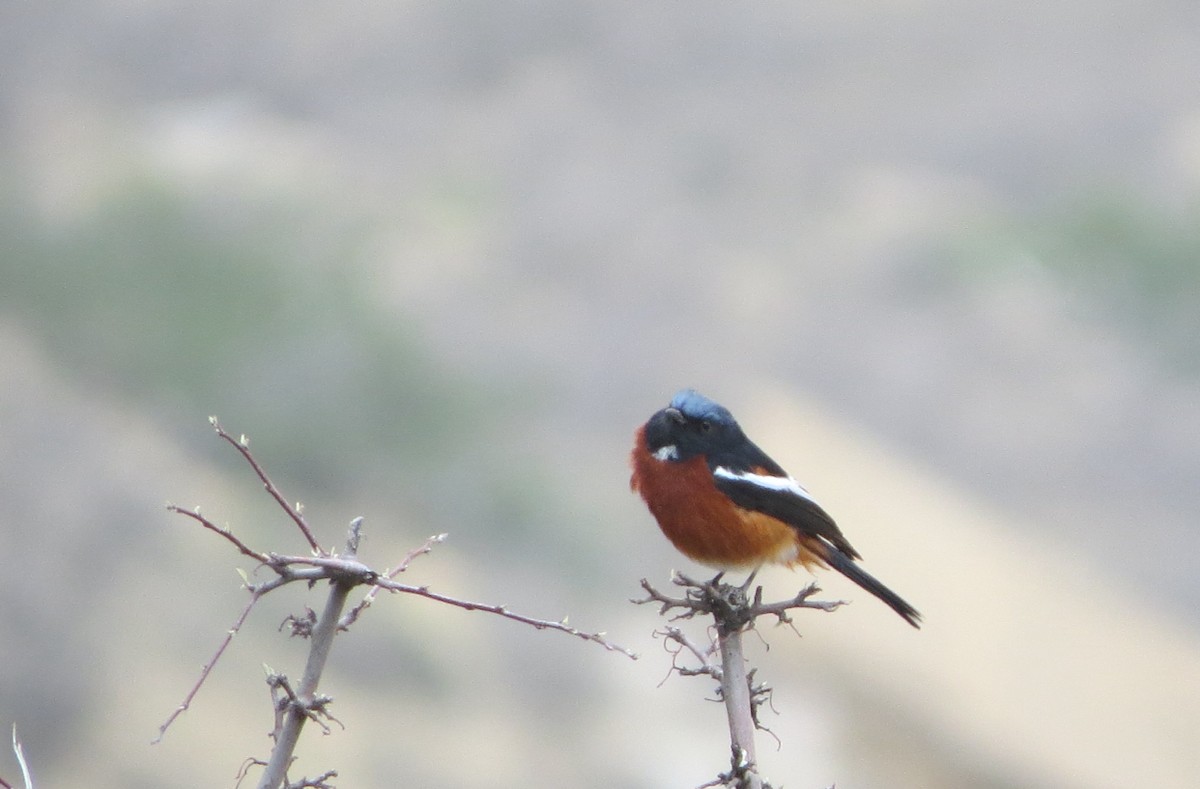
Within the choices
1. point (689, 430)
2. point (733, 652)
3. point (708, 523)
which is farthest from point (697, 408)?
point (733, 652)

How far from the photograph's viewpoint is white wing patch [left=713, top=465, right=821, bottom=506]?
5.25 m

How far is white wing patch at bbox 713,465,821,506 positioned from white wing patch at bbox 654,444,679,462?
18cm

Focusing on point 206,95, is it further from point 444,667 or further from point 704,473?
point 704,473

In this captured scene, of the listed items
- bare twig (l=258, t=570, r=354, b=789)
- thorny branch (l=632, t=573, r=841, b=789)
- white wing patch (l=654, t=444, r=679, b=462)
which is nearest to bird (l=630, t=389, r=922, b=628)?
white wing patch (l=654, t=444, r=679, b=462)

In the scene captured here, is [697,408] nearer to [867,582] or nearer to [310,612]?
[867,582]

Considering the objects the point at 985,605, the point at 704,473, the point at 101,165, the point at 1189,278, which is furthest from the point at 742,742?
the point at 1189,278

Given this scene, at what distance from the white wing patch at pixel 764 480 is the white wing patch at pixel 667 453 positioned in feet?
0.58

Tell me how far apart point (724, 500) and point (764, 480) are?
21cm

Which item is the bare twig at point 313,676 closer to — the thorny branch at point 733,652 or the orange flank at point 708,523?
the thorny branch at point 733,652

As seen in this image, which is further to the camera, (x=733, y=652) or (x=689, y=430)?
(x=689, y=430)

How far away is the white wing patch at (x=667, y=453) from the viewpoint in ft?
17.5

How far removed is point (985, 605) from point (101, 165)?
10.8m

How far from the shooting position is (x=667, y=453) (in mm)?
5367

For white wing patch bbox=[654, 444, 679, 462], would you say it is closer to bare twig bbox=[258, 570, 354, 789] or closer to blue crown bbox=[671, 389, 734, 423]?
blue crown bbox=[671, 389, 734, 423]
